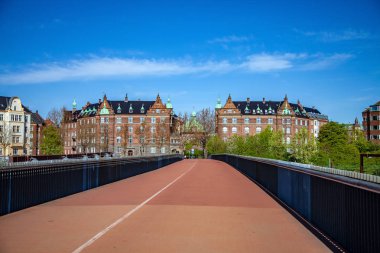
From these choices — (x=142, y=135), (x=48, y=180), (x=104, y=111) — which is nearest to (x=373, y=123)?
(x=142, y=135)

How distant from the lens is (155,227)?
9.95 m

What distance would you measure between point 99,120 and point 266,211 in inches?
4761

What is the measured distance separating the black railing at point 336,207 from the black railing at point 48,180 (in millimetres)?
7579

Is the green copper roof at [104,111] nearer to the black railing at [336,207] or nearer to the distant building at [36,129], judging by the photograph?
the distant building at [36,129]

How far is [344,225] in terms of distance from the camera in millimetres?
7723

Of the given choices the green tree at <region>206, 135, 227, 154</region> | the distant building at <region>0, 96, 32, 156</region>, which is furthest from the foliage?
the distant building at <region>0, 96, 32, 156</region>

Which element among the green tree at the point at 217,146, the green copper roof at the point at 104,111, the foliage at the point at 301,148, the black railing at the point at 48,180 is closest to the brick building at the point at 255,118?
the foliage at the point at 301,148

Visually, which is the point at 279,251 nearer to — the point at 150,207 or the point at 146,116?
the point at 150,207

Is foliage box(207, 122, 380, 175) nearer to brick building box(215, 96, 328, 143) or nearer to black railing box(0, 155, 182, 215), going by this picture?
brick building box(215, 96, 328, 143)

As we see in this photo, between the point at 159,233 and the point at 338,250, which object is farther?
the point at 159,233

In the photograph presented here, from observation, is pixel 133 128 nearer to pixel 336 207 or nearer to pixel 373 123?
pixel 373 123

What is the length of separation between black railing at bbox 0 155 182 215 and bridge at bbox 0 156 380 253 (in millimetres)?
320

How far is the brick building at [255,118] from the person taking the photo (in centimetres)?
12812

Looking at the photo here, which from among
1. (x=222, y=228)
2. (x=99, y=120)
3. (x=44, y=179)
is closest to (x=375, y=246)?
(x=222, y=228)
